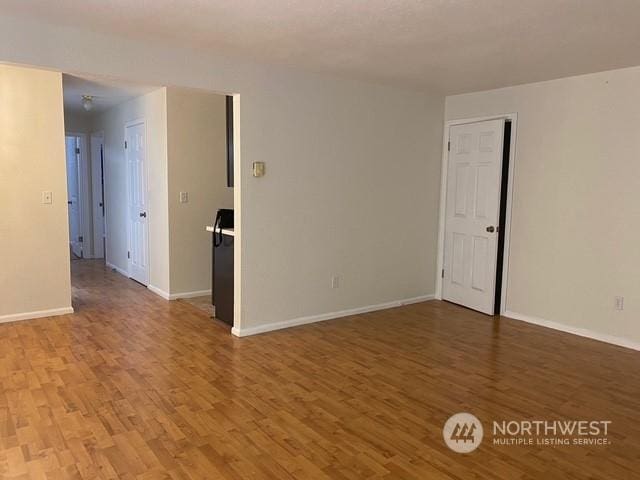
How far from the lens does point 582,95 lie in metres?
4.34

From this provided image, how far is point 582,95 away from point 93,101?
5.64 meters

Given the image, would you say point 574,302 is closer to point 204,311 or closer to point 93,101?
point 204,311

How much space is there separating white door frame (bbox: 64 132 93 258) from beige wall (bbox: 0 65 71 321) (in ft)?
11.5

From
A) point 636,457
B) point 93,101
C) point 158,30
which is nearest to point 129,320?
point 158,30

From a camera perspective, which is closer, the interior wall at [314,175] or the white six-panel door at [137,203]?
the interior wall at [314,175]

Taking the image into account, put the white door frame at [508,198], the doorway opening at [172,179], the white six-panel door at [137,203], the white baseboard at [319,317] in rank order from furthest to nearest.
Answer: the white six-panel door at [137,203] < the doorway opening at [172,179] < the white door frame at [508,198] < the white baseboard at [319,317]

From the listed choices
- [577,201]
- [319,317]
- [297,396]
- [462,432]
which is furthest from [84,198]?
[462,432]

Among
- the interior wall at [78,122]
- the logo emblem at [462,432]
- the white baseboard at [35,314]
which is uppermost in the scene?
the interior wall at [78,122]

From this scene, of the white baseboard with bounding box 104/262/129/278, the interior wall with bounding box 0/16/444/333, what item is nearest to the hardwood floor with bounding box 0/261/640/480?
the interior wall with bounding box 0/16/444/333

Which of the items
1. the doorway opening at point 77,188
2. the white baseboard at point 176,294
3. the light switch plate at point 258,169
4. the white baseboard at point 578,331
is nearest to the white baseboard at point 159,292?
the white baseboard at point 176,294

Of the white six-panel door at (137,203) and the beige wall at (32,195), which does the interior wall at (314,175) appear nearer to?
the beige wall at (32,195)

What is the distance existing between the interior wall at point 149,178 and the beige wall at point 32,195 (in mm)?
1033

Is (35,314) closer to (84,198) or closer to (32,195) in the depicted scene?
(32,195)

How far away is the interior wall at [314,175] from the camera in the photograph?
3.67m
